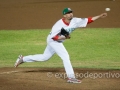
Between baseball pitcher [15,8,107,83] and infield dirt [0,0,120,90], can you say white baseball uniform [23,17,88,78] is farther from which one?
infield dirt [0,0,120,90]

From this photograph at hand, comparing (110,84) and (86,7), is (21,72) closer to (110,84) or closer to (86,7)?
(110,84)

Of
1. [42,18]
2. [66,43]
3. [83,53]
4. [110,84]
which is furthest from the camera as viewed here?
[42,18]

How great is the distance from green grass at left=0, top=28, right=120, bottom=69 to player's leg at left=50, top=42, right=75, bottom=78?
2.97 meters

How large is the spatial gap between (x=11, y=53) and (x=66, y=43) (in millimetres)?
2835

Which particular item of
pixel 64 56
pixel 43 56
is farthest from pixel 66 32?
pixel 43 56

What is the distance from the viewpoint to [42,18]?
72.9 ft

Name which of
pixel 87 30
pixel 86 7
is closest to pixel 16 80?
pixel 87 30

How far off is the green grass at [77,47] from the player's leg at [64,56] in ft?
9.75

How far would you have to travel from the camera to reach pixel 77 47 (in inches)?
658

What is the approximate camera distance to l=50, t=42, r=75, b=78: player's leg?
10164 mm

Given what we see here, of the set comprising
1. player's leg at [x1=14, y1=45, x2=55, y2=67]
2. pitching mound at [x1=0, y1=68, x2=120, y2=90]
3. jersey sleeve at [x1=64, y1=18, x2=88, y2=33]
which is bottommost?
pitching mound at [x1=0, y1=68, x2=120, y2=90]

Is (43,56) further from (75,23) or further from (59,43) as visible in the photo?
(75,23)

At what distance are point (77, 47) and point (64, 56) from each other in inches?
254

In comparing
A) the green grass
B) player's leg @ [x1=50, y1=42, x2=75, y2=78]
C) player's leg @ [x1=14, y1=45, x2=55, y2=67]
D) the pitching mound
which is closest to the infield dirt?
the pitching mound
